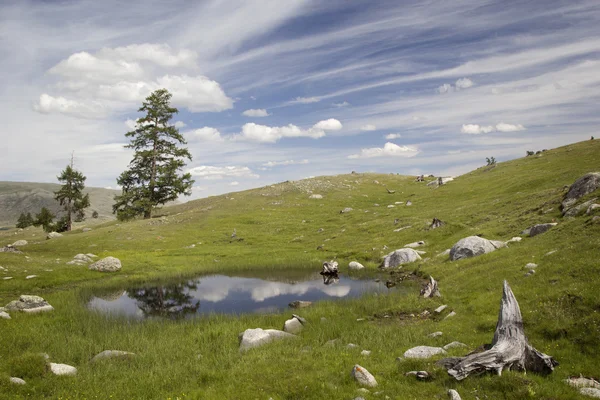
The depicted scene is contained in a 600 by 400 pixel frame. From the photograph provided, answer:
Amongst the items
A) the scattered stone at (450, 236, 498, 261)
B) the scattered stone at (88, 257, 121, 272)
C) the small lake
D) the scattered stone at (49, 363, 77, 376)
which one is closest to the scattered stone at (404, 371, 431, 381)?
the scattered stone at (49, 363, 77, 376)

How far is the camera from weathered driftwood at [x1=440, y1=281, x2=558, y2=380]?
11.5 meters

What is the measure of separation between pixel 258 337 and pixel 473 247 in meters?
24.0

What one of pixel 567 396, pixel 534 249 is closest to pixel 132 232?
pixel 534 249

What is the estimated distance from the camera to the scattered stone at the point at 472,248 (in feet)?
105

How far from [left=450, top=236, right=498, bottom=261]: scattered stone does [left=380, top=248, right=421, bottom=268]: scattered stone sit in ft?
18.5

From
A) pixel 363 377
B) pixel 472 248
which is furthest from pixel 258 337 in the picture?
pixel 472 248

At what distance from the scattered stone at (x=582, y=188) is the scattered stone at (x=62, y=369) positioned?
4138 cm

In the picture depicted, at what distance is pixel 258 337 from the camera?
729 inches

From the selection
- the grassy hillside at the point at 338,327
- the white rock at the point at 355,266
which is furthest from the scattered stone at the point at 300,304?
the white rock at the point at 355,266

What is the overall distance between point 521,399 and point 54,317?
89.2ft

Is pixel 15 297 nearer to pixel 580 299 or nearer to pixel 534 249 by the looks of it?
pixel 580 299

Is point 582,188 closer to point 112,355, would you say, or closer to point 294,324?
point 294,324

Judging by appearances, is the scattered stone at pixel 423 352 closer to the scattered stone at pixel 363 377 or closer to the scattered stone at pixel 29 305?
the scattered stone at pixel 363 377

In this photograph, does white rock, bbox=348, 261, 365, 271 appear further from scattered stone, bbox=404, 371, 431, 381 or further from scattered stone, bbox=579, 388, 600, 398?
scattered stone, bbox=579, 388, 600, 398
